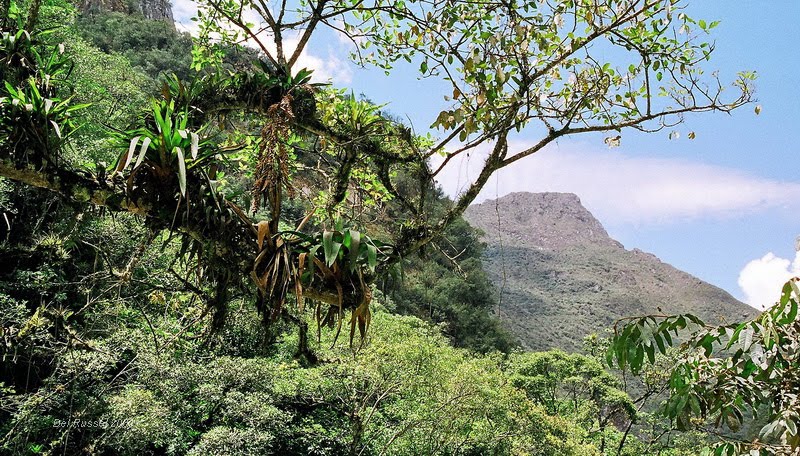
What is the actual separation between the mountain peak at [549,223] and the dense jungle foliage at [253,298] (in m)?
44.8

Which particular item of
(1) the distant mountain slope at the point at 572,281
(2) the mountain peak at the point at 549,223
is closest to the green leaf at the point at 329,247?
(1) the distant mountain slope at the point at 572,281

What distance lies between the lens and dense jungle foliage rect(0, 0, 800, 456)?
1888 millimetres

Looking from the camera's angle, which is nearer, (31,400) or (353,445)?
(31,400)

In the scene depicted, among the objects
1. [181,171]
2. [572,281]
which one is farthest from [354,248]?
[572,281]

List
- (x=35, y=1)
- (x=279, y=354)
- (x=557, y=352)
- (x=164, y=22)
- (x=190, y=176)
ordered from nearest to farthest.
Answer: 1. (x=190, y=176)
2. (x=35, y=1)
3. (x=279, y=354)
4. (x=557, y=352)
5. (x=164, y=22)

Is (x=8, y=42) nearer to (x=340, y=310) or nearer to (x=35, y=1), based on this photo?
(x=35, y=1)

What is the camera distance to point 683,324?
161 cm

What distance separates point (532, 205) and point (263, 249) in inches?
2816

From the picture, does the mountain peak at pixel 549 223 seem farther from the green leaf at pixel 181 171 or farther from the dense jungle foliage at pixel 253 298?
the green leaf at pixel 181 171

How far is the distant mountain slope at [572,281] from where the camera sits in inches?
1587

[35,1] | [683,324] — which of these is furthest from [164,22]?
[683,324]

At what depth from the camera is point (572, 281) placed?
168 ft

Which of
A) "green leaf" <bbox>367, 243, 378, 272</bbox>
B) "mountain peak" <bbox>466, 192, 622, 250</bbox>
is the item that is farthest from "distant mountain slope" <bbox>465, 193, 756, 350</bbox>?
"green leaf" <bbox>367, 243, 378, 272</bbox>

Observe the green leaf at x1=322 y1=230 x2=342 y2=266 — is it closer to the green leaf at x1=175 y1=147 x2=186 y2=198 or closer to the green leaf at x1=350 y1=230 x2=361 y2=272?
the green leaf at x1=350 y1=230 x2=361 y2=272
